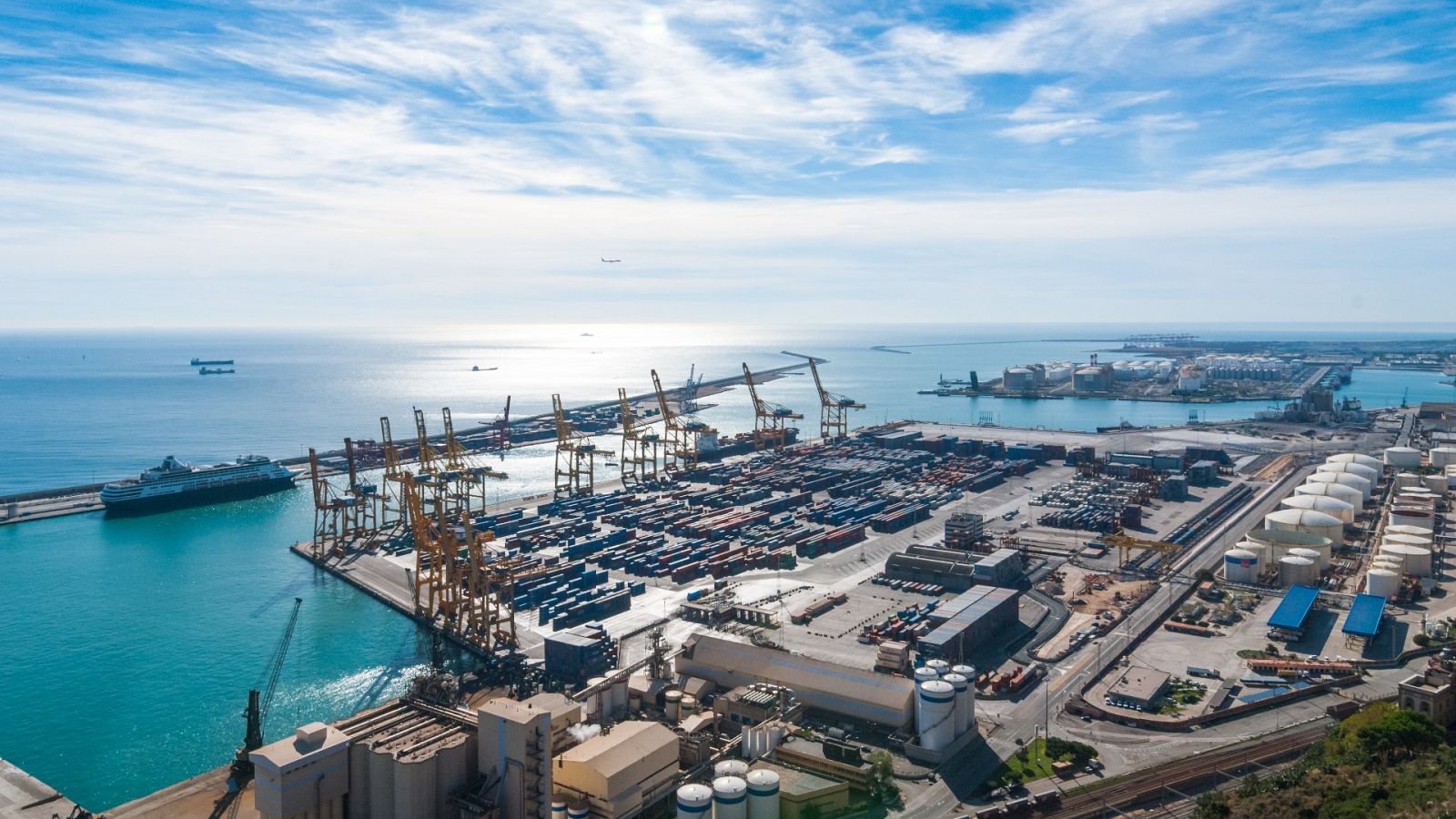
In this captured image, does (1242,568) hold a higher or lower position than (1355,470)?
lower

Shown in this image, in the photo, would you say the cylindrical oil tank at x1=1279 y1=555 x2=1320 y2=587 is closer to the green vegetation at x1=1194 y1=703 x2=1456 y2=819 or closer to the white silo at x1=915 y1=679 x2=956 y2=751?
the green vegetation at x1=1194 y1=703 x2=1456 y2=819

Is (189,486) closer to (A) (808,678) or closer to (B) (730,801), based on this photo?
(A) (808,678)

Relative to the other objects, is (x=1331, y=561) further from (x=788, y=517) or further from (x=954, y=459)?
(x=954, y=459)

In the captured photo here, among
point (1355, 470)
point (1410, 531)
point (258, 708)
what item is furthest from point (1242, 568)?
point (258, 708)

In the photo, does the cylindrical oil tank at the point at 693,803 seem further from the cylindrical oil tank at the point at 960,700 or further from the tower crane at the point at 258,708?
the tower crane at the point at 258,708

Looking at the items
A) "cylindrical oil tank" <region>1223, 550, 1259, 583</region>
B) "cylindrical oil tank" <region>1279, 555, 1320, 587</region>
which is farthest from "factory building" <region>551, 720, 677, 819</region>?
"cylindrical oil tank" <region>1279, 555, 1320, 587</region>

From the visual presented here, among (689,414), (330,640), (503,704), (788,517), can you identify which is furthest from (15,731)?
(689,414)

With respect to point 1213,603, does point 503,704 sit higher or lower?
higher
